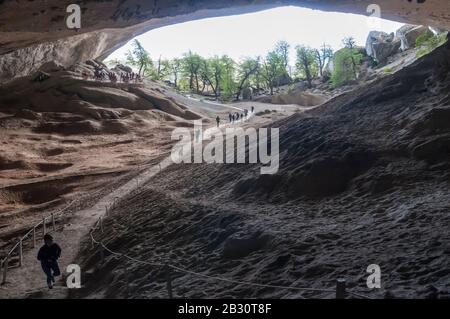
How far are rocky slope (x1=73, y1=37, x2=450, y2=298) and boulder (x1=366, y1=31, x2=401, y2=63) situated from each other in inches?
2133

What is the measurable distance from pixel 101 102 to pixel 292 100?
35149 mm

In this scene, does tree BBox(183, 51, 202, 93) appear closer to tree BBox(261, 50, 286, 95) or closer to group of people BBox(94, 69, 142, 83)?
tree BBox(261, 50, 286, 95)

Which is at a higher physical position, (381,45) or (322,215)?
(381,45)

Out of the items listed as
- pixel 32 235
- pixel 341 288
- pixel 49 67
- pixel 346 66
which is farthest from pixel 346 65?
pixel 341 288

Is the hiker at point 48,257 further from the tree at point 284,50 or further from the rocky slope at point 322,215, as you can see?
the tree at point 284,50

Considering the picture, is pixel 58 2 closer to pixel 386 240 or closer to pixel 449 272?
pixel 386 240

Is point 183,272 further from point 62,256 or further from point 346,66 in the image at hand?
point 346,66

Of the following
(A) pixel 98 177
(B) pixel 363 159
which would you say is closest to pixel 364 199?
(B) pixel 363 159

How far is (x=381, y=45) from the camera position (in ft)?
223

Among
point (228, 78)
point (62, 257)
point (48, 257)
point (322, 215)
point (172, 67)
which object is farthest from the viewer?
point (172, 67)

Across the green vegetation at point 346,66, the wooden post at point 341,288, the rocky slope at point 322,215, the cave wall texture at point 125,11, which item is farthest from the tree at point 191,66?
the wooden post at point 341,288

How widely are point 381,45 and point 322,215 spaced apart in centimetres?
6714

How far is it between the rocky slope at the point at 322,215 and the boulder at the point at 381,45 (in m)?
54.2

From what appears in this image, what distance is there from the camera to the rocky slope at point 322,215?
6613 mm
